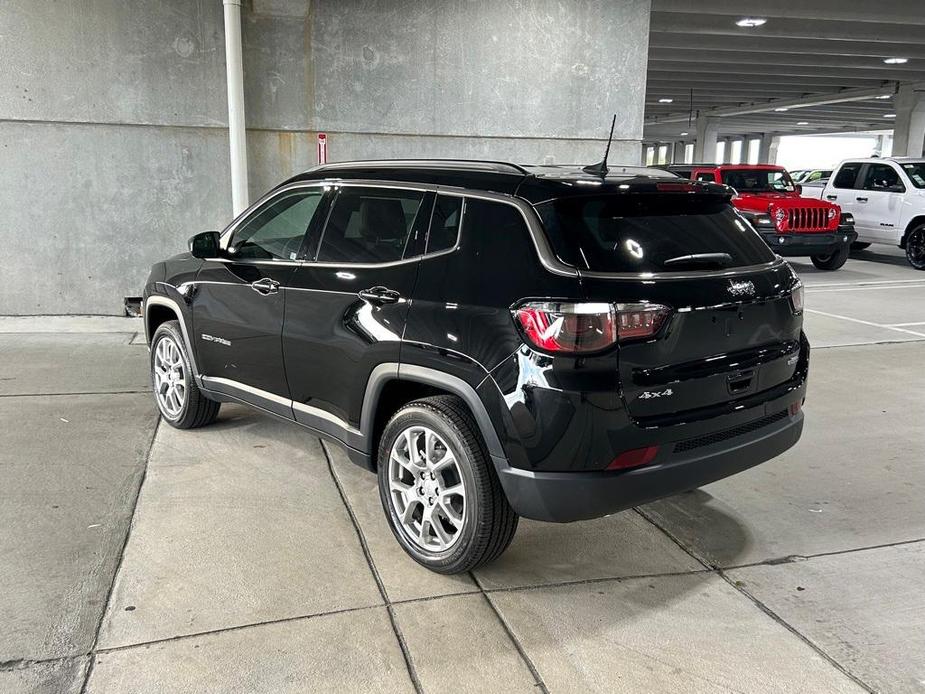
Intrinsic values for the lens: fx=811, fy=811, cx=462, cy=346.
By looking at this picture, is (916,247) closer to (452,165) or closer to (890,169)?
(890,169)

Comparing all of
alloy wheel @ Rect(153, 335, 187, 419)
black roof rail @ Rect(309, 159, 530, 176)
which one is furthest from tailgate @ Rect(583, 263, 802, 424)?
alloy wheel @ Rect(153, 335, 187, 419)

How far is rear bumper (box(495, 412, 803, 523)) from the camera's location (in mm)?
2975

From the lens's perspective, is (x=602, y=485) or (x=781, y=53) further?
(x=781, y=53)

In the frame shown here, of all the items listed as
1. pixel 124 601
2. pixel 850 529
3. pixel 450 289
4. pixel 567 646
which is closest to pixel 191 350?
pixel 124 601

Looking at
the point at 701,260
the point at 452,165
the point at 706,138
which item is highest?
the point at 706,138

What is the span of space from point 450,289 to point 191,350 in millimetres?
2334

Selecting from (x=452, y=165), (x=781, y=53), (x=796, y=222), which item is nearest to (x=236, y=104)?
(x=452, y=165)

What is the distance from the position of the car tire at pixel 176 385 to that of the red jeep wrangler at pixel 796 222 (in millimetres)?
10005

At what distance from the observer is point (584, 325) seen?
114 inches

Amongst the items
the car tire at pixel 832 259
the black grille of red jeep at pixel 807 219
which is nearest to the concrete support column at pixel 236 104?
the black grille of red jeep at pixel 807 219

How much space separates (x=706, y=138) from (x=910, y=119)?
1175cm

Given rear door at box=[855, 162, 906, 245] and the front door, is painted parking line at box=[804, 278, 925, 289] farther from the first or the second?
the front door

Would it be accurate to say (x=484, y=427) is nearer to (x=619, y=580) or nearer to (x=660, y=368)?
(x=660, y=368)

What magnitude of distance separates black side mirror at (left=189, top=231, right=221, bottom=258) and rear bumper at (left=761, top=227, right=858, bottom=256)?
33.8 ft
